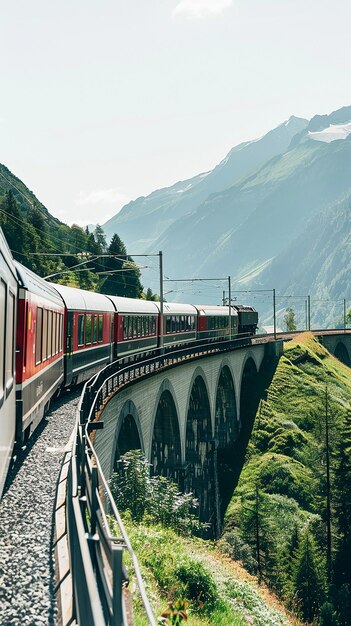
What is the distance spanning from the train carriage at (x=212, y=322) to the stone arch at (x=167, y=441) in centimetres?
1868

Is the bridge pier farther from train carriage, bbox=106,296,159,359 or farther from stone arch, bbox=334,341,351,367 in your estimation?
stone arch, bbox=334,341,351,367

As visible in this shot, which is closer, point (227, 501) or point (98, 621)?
point (98, 621)

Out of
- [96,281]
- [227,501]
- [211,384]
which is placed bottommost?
[227,501]

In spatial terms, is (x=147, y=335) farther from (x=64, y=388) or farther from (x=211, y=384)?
(x=64, y=388)

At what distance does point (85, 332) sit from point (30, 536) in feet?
54.6

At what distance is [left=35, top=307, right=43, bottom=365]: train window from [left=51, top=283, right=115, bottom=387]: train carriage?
21.7 ft

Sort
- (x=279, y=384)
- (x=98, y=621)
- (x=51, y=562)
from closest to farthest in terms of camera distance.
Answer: (x=98, y=621), (x=51, y=562), (x=279, y=384)

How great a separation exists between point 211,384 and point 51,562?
41.3 metres

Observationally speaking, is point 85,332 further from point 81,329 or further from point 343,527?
point 343,527

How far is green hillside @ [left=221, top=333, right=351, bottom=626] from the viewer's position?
42719 mm

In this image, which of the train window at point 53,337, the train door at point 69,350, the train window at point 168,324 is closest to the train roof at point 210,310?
the train window at point 168,324

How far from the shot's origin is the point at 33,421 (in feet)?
51.5

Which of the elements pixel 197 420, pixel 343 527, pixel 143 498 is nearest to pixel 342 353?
pixel 343 527

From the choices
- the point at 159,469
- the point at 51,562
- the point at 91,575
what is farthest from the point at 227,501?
the point at 91,575
